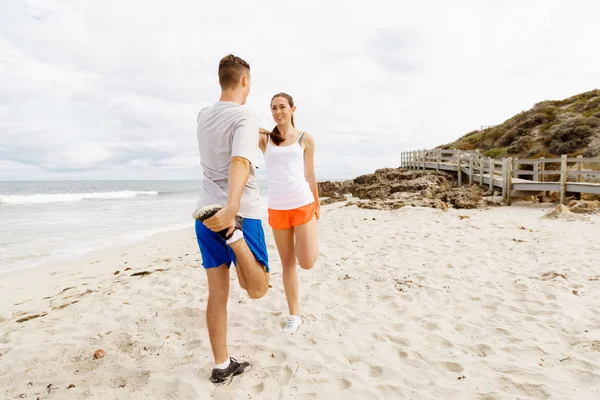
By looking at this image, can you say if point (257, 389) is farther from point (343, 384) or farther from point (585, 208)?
point (585, 208)

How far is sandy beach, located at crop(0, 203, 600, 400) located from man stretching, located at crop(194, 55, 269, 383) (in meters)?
0.77

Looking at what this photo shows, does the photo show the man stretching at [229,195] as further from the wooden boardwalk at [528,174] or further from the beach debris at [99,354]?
the wooden boardwalk at [528,174]

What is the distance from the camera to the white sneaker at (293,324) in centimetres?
294

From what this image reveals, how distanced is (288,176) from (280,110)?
0.53 m

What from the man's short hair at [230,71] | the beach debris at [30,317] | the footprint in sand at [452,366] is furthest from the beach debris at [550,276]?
the beach debris at [30,317]

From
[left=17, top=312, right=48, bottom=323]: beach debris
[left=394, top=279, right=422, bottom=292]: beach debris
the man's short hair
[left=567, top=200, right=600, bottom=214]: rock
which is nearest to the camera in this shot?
the man's short hair

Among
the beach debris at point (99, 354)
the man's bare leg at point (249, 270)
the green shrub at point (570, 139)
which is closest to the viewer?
the man's bare leg at point (249, 270)

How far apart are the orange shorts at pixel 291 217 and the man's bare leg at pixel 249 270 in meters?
0.86

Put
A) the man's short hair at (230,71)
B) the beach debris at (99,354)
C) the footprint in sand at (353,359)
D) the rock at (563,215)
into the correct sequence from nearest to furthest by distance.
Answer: the man's short hair at (230,71) → the footprint in sand at (353,359) → the beach debris at (99,354) → the rock at (563,215)

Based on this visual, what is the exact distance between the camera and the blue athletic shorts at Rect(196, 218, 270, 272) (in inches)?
75.5

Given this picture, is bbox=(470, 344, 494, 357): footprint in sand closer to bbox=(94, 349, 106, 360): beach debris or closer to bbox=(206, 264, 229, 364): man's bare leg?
bbox=(206, 264, 229, 364): man's bare leg

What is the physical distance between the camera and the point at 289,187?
8.94 ft

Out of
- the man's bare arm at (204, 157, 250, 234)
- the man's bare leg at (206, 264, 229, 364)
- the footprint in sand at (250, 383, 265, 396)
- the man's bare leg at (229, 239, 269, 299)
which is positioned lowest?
the footprint in sand at (250, 383, 265, 396)

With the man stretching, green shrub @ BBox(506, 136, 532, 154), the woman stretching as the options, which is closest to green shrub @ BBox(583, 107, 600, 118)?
green shrub @ BBox(506, 136, 532, 154)
